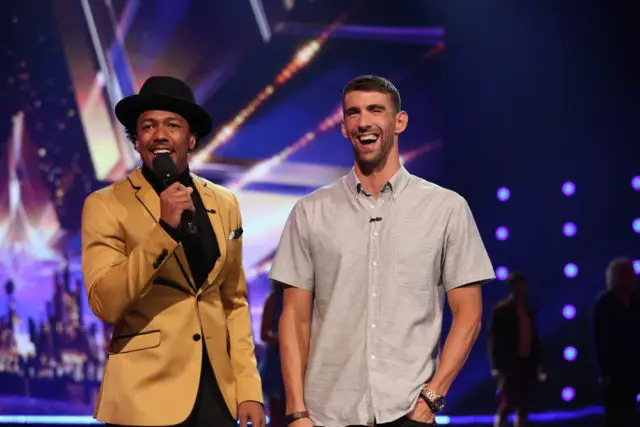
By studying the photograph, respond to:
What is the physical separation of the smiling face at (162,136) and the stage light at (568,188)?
6046 millimetres

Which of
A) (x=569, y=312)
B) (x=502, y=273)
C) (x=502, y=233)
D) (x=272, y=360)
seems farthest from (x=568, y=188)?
(x=272, y=360)

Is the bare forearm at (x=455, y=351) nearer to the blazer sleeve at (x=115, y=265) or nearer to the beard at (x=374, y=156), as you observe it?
the beard at (x=374, y=156)

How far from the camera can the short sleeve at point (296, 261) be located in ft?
8.83

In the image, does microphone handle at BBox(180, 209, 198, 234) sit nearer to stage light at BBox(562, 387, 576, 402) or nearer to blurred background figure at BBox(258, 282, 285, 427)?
blurred background figure at BBox(258, 282, 285, 427)

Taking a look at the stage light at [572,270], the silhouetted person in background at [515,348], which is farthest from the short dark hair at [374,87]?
the stage light at [572,270]

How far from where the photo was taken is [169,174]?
105 inches

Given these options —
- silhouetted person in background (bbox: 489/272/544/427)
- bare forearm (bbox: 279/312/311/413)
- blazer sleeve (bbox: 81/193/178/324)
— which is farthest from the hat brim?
silhouetted person in background (bbox: 489/272/544/427)

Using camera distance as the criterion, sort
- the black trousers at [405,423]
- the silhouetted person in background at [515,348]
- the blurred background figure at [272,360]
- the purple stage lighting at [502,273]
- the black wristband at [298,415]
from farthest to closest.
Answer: the purple stage lighting at [502,273] → the silhouetted person in background at [515,348] → the blurred background figure at [272,360] → the black wristband at [298,415] → the black trousers at [405,423]

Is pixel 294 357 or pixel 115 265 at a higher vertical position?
pixel 115 265

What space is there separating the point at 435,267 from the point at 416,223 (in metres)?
0.13

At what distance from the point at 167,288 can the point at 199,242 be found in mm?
205

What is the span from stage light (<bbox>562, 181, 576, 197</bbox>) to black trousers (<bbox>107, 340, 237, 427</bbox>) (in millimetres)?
6127

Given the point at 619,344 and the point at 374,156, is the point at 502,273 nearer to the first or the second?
the point at 619,344

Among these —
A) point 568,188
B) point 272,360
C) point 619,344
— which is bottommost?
point 619,344
